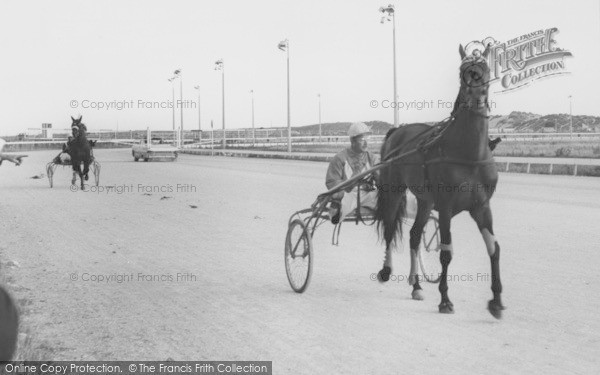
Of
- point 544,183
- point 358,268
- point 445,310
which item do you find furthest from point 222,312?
point 544,183

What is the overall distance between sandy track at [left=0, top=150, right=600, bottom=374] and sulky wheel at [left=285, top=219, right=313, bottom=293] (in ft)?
0.49

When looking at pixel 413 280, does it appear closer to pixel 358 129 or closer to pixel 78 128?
pixel 358 129

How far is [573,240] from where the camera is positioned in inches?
423

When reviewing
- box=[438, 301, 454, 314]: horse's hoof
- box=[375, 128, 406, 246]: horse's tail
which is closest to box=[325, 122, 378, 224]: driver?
box=[375, 128, 406, 246]: horse's tail

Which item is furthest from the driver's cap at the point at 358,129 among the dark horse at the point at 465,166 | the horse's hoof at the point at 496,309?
the horse's hoof at the point at 496,309

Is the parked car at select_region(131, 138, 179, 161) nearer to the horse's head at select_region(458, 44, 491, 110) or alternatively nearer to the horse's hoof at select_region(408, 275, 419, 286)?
the horse's hoof at select_region(408, 275, 419, 286)

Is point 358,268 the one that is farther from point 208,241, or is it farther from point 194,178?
point 194,178

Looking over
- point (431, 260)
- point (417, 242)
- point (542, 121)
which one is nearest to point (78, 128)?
point (431, 260)

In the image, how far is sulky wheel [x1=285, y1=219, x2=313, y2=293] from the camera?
746 cm

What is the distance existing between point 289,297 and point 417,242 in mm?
1283

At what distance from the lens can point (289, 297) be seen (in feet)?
24.2

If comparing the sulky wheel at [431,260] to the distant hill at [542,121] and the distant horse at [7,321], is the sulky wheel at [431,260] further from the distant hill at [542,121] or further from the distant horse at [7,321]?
the distant hill at [542,121]

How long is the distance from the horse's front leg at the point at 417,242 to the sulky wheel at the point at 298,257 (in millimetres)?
932

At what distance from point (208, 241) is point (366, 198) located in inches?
149
